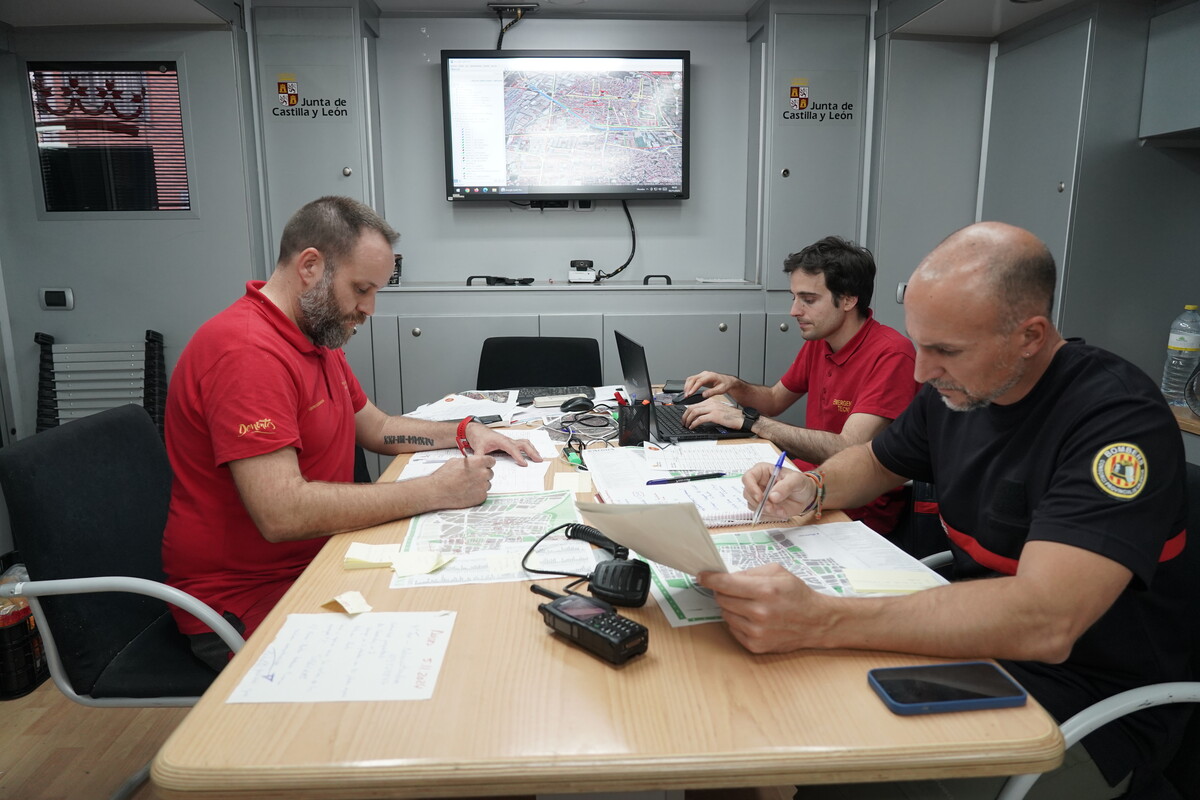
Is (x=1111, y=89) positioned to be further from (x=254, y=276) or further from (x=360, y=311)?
(x=254, y=276)

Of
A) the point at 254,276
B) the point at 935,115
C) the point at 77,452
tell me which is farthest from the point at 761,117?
the point at 77,452

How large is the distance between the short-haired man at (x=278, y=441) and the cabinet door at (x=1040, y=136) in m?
2.49

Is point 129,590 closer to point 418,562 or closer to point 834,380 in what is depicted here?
point 418,562

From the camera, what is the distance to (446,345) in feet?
11.6

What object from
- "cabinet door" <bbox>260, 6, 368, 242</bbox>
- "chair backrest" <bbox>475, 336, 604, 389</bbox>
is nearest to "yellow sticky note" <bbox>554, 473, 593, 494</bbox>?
"chair backrest" <bbox>475, 336, 604, 389</bbox>

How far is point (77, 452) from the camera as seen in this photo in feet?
4.81

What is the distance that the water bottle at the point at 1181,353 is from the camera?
2721 mm

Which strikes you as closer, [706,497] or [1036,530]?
[1036,530]

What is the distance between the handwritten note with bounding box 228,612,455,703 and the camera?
836 mm

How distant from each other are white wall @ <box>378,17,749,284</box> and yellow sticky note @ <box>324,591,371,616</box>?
3079 millimetres

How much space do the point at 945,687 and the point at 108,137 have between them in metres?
4.04

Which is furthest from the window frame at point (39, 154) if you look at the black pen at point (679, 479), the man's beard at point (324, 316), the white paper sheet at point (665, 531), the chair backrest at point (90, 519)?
the white paper sheet at point (665, 531)

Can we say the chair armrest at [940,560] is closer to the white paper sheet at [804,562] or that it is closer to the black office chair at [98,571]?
the white paper sheet at [804,562]

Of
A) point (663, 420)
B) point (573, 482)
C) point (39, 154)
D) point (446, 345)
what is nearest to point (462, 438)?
point (573, 482)
